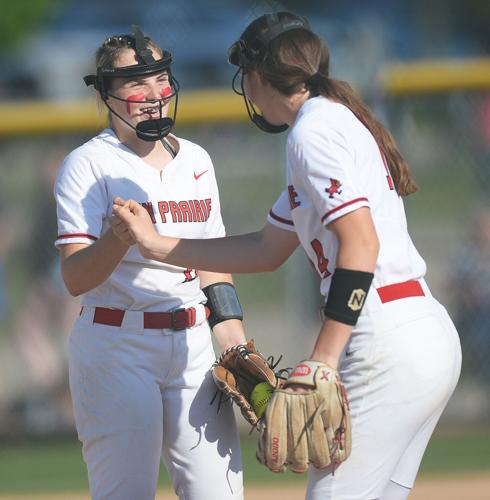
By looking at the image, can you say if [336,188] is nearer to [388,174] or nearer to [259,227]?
[388,174]

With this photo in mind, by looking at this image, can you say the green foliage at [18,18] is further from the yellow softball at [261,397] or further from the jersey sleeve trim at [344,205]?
the jersey sleeve trim at [344,205]

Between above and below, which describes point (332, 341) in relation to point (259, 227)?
above

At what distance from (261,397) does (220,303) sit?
427mm

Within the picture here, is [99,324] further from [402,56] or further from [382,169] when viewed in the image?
[402,56]

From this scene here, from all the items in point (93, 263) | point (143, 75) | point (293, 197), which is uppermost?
point (143, 75)

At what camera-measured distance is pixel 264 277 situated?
7246 millimetres

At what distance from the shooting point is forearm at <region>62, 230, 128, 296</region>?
3232 millimetres

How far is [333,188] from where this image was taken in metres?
2.79

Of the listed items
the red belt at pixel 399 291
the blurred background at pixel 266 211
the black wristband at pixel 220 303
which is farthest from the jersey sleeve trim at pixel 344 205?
the blurred background at pixel 266 211

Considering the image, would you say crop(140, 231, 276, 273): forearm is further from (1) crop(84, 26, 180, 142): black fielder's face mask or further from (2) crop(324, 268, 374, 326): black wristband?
(2) crop(324, 268, 374, 326): black wristband

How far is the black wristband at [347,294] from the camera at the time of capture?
9.01 ft

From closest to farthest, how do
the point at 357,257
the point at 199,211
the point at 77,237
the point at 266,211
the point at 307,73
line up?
the point at 357,257 < the point at 307,73 < the point at 77,237 < the point at 199,211 < the point at 266,211

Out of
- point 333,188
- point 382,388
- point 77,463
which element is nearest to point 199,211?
point 333,188

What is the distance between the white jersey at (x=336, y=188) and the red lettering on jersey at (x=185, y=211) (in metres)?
0.60
